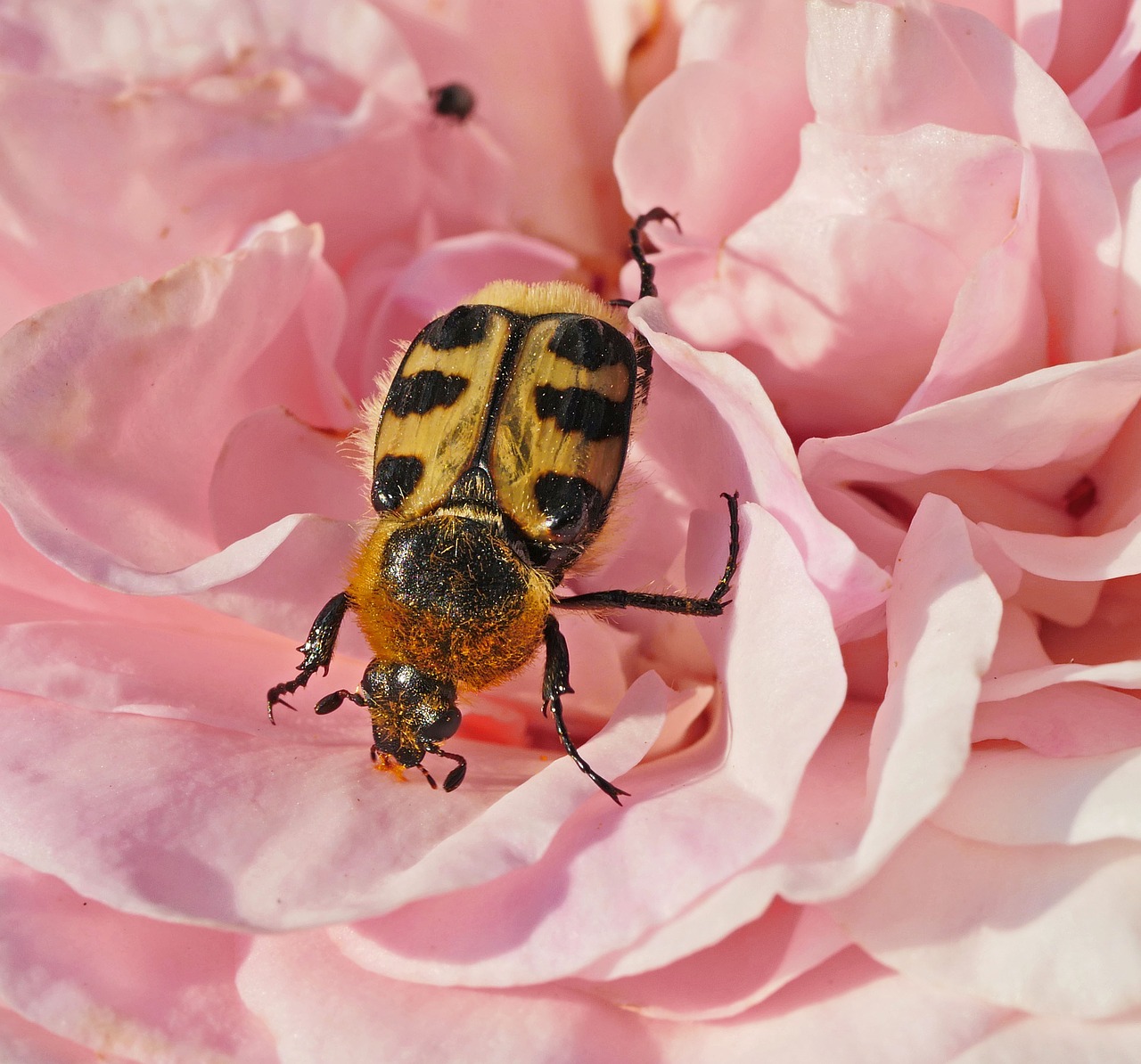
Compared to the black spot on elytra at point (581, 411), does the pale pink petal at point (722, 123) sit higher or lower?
higher

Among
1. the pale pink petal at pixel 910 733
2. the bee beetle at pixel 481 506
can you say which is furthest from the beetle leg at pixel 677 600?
the pale pink petal at pixel 910 733

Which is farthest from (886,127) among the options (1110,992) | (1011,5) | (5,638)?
(5,638)

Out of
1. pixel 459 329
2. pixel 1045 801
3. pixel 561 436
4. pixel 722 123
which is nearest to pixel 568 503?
pixel 561 436

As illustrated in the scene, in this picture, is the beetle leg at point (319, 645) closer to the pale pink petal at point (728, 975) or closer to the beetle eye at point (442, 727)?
the beetle eye at point (442, 727)

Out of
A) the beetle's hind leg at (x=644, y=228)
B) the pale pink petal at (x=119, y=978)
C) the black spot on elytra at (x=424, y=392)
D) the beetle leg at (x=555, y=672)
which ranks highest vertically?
the beetle's hind leg at (x=644, y=228)

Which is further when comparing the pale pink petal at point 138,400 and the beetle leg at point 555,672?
the beetle leg at point 555,672

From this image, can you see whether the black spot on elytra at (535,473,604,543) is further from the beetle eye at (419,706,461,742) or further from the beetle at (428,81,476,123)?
the beetle at (428,81,476,123)

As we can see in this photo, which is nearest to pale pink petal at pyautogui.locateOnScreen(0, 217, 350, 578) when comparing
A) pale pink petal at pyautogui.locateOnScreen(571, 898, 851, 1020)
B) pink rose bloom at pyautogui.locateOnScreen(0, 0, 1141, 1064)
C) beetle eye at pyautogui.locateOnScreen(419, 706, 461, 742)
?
pink rose bloom at pyautogui.locateOnScreen(0, 0, 1141, 1064)

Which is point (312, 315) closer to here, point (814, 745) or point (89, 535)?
point (89, 535)
